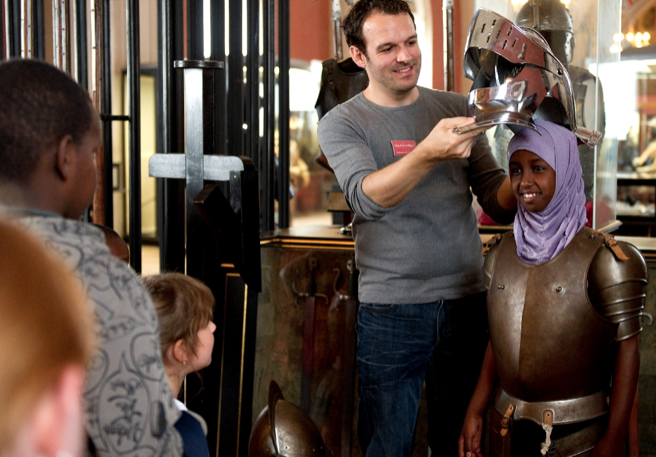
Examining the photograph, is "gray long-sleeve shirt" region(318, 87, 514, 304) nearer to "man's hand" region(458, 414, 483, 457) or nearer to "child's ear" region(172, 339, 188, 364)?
"man's hand" region(458, 414, 483, 457)

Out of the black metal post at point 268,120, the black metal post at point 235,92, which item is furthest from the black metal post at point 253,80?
the black metal post at point 268,120

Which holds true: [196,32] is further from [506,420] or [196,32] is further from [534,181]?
[506,420]

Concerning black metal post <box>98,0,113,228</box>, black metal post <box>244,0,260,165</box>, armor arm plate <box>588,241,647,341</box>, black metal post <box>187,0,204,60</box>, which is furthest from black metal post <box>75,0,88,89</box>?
armor arm plate <box>588,241,647,341</box>

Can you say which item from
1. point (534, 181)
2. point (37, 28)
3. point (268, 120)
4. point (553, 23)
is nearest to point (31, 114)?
point (534, 181)

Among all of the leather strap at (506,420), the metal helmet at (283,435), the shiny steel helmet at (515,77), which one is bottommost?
the metal helmet at (283,435)

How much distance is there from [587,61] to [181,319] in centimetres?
256

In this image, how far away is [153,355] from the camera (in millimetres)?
Result: 968

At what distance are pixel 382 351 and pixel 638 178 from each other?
22.4 feet

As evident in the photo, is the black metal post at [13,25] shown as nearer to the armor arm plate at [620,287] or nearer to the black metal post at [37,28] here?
the black metal post at [37,28]

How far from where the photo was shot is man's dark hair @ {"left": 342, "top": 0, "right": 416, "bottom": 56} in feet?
6.51

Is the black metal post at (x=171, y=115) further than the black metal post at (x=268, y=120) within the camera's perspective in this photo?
No

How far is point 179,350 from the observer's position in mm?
1540

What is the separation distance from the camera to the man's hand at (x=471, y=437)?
1.94 m

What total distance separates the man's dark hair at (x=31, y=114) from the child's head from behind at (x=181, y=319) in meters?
0.57
